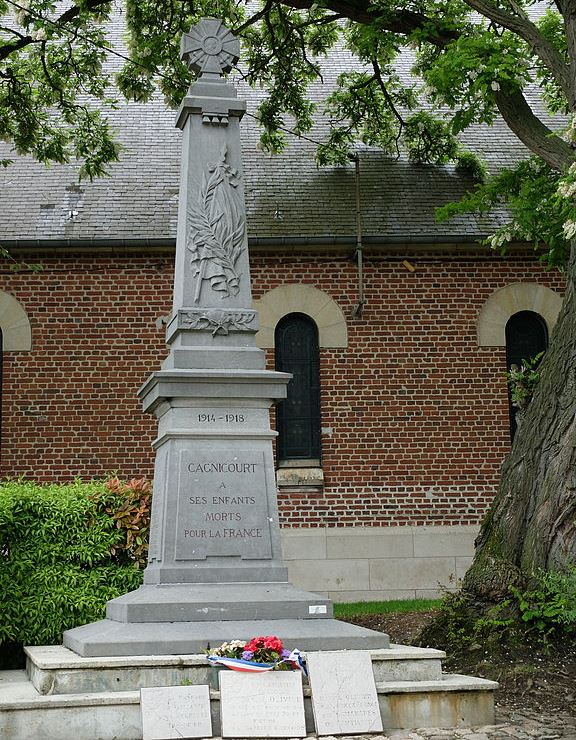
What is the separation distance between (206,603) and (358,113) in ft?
33.5

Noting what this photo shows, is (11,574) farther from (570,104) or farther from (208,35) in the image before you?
(570,104)

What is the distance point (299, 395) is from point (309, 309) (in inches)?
48.4

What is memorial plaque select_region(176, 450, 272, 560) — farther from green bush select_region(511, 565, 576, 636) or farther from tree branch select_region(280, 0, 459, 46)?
tree branch select_region(280, 0, 459, 46)

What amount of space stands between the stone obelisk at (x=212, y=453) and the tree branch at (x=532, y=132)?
361 cm

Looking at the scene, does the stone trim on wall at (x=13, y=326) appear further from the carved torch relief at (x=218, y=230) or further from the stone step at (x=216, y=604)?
the stone step at (x=216, y=604)

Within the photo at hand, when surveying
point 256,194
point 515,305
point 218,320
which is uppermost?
point 256,194

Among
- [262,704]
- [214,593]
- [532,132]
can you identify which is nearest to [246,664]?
[262,704]

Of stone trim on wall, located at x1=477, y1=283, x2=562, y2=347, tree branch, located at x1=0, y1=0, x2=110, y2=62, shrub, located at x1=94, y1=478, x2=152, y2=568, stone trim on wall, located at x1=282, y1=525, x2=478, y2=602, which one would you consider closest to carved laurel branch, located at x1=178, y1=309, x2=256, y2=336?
shrub, located at x1=94, y1=478, x2=152, y2=568

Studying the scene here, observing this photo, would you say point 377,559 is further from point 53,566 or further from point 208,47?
point 208,47

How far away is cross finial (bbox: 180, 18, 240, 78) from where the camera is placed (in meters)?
8.80

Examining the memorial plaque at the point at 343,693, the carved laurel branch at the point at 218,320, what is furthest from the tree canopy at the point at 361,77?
the memorial plaque at the point at 343,693

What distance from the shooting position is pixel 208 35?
28.9 feet

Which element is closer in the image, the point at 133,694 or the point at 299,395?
the point at 133,694

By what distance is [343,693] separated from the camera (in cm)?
657
